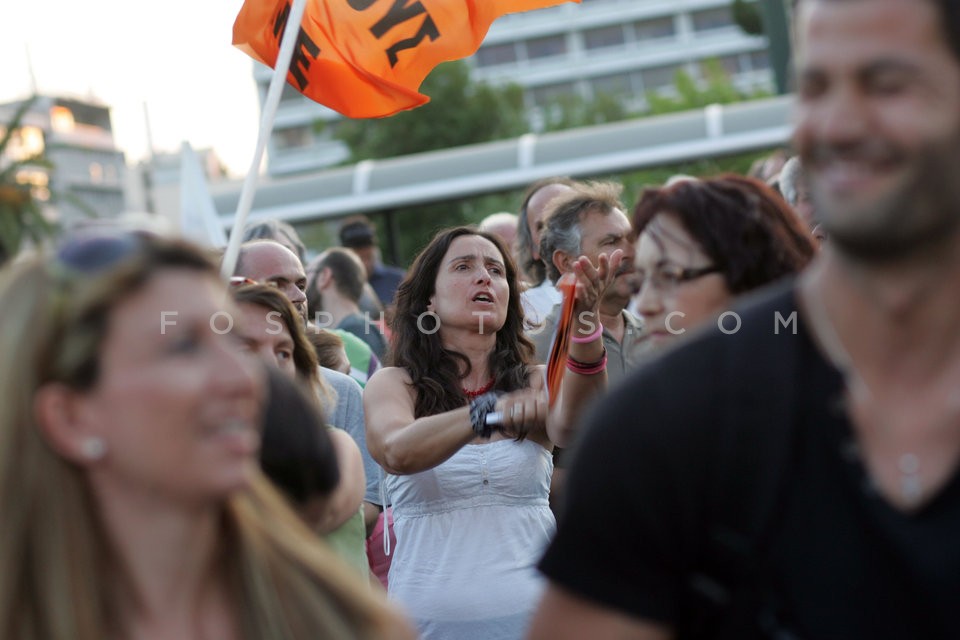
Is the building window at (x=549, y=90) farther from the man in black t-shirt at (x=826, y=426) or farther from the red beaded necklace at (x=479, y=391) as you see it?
the man in black t-shirt at (x=826, y=426)

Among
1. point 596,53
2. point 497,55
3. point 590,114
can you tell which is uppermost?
point 497,55

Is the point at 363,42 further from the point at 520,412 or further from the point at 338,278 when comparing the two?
the point at 520,412

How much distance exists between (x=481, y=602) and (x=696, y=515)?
2472 mm

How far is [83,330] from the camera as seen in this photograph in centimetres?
219

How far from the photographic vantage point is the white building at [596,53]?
84562 millimetres

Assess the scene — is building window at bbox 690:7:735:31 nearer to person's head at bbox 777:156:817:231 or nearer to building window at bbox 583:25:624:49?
building window at bbox 583:25:624:49

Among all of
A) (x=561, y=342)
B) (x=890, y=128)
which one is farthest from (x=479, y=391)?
(x=890, y=128)

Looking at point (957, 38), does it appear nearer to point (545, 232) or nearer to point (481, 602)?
point (481, 602)

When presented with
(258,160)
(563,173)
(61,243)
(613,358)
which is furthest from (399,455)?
(563,173)

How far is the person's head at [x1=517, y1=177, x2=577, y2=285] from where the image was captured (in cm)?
695

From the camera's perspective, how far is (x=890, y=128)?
1977mm

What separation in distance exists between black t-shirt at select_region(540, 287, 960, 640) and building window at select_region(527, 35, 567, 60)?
85012mm

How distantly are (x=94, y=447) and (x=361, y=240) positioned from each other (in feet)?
26.8

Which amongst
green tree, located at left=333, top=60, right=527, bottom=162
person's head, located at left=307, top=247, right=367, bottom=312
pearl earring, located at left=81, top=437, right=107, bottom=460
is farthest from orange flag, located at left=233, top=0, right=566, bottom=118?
green tree, located at left=333, top=60, right=527, bottom=162
